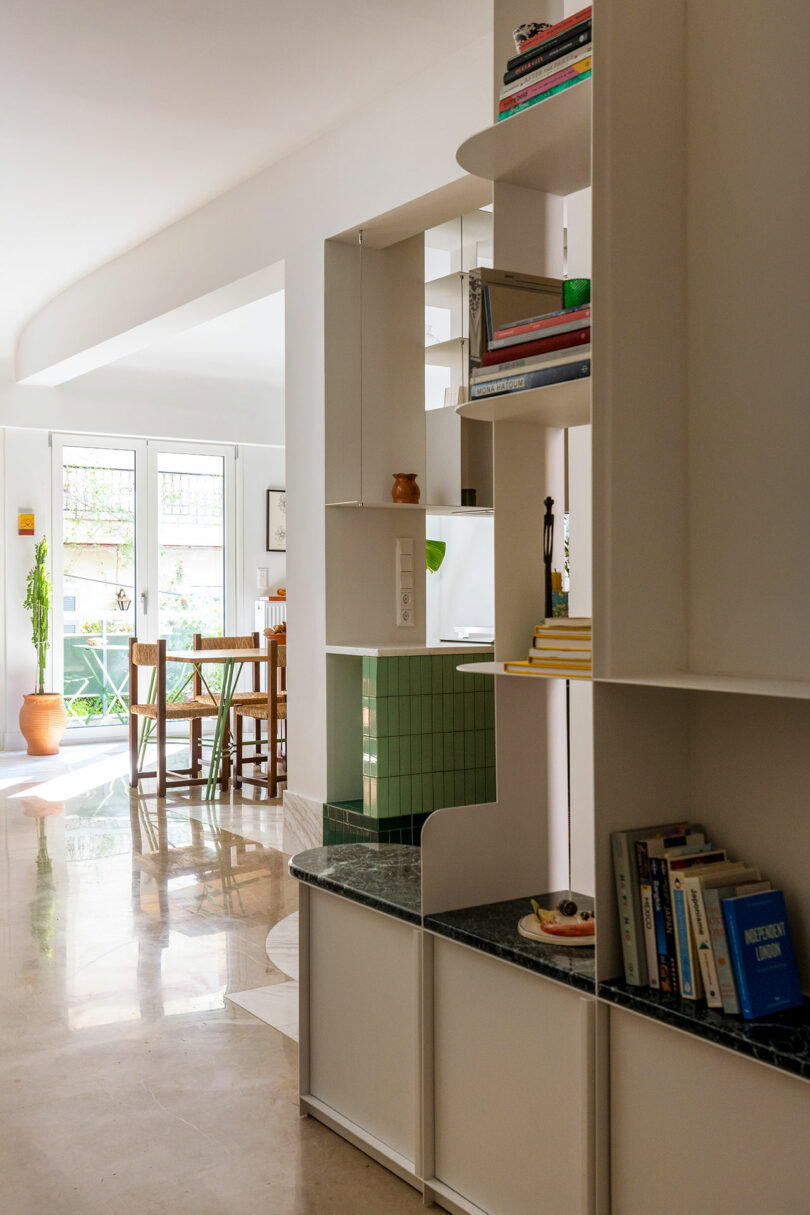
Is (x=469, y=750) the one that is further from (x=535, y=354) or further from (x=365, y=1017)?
(x=535, y=354)

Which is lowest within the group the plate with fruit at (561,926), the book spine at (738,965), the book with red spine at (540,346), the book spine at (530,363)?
the plate with fruit at (561,926)

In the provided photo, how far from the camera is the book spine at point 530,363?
6.84 ft

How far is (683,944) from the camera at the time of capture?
1.85m

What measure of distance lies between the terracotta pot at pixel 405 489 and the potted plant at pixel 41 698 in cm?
463

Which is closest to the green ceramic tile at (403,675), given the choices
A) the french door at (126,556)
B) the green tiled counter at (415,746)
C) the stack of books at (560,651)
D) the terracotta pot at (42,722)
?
the green tiled counter at (415,746)

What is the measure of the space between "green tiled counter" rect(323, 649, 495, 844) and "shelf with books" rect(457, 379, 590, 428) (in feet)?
7.46

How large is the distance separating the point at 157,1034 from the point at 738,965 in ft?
6.67

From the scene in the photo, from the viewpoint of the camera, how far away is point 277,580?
993 centimetres

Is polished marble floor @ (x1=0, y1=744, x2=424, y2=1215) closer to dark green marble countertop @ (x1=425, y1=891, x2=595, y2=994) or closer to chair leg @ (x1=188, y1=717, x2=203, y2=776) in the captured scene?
dark green marble countertop @ (x1=425, y1=891, x2=595, y2=994)

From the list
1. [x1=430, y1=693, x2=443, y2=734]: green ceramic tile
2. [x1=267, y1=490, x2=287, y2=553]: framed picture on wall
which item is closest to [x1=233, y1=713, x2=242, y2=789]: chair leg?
[x1=430, y1=693, x2=443, y2=734]: green ceramic tile

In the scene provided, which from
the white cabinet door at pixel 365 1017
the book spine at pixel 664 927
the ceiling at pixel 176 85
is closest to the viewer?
the book spine at pixel 664 927

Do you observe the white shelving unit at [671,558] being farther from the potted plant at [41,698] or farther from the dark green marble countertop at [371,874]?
the potted plant at [41,698]

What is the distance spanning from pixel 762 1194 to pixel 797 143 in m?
1.71

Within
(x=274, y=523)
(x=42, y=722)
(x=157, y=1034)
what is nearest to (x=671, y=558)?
(x=157, y=1034)
